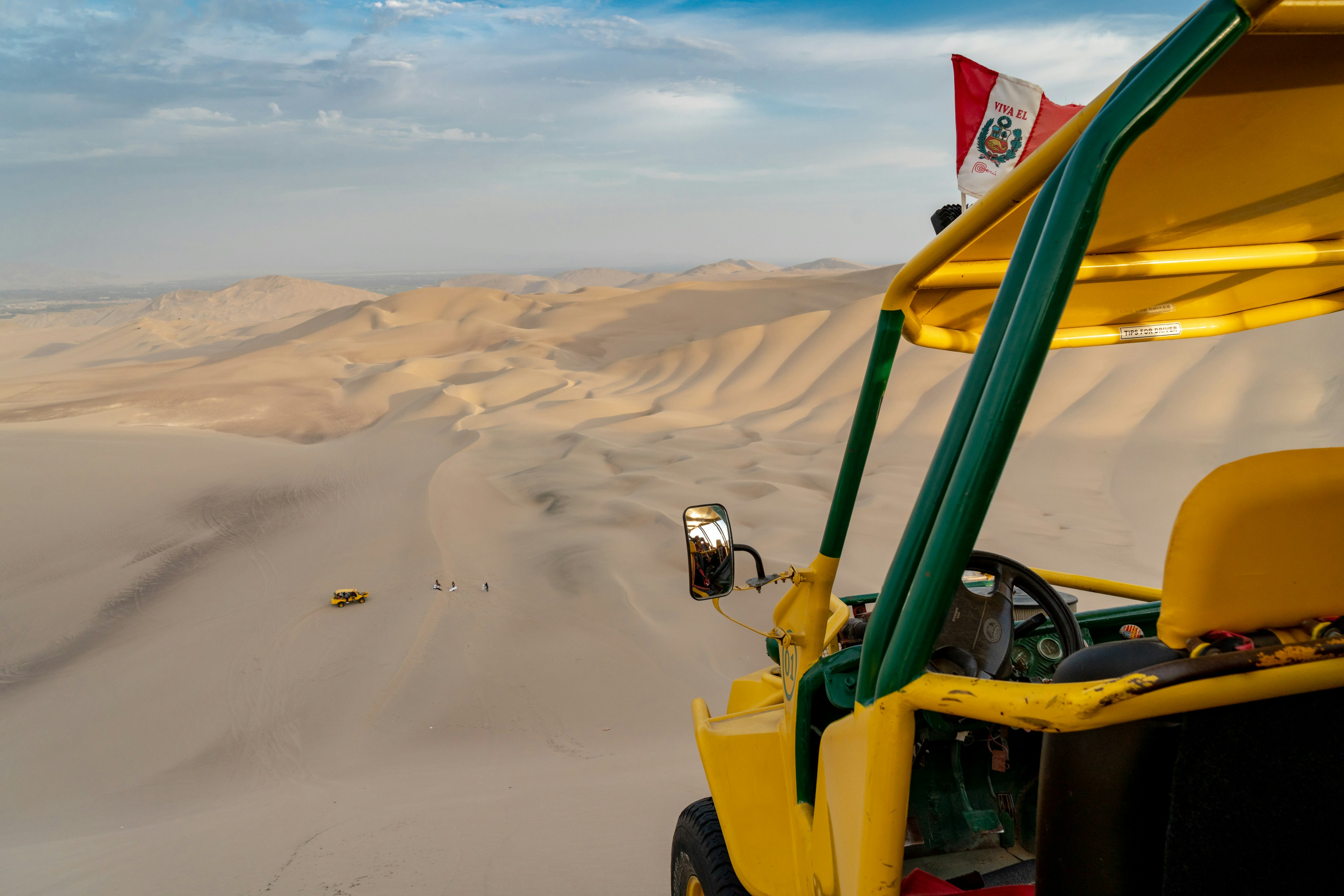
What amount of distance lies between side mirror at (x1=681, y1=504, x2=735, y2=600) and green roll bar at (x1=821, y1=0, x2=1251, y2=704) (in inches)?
37.9

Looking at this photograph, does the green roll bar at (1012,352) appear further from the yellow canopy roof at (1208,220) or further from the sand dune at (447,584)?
the sand dune at (447,584)

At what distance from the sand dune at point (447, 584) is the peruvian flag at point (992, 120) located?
3.60 meters

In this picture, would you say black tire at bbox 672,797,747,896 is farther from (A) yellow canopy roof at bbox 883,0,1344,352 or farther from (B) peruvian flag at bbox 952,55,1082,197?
(B) peruvian flag at bbox 952,55,1082,197

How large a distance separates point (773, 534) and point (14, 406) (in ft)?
95.0

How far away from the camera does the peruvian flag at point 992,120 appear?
2.42 meters

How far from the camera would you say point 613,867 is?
422 cm

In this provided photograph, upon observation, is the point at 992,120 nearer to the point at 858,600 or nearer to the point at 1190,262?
the point at 1190,262

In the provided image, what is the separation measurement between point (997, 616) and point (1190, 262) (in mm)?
1190

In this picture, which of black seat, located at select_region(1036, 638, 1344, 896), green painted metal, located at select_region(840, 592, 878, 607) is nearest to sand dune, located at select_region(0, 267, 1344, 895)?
green painted metal, located at select_region(840, 592, 878, 607)

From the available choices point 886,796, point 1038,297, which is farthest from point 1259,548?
point 886,796

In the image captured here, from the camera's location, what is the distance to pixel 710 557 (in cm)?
245

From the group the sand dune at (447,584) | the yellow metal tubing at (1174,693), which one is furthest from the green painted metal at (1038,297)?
the sand dune at (447,584)

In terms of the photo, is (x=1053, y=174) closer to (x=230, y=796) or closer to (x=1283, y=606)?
(x=1283, y=606)

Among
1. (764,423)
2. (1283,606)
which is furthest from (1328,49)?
(764,423)
